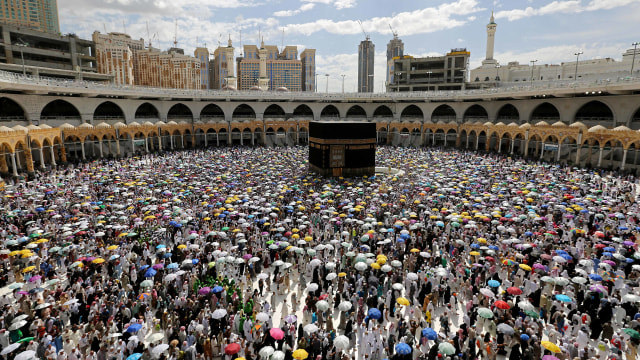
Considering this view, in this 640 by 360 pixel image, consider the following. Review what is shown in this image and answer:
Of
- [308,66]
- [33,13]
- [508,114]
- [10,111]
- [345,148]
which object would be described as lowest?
[345,148]

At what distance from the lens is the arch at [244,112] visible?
59.0 meters

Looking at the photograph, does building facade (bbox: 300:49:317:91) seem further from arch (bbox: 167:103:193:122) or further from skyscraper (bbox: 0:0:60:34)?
arch (bbox: 167:103:193:122)

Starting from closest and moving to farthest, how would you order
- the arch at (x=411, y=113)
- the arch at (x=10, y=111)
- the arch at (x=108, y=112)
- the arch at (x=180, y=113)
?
the arch at (x=10, y=111) < the arch at (x=108, y=112) < the arch at (x=180, y=113) < the arch at (x=411, y=113)

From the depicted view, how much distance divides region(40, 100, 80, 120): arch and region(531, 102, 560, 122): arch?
55.4 m

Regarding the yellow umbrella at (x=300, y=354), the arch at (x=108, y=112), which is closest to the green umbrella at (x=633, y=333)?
the yellow umbrella at (x=300, y=354)

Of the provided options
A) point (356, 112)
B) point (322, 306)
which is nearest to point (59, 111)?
point (356, 112)

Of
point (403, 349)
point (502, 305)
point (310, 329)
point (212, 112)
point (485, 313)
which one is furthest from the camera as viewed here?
point (212, 112)

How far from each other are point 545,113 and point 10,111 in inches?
2321

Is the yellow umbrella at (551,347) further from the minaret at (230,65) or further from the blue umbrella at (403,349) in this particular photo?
the minaret at (230,65)

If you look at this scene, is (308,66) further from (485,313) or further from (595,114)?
(485,313)

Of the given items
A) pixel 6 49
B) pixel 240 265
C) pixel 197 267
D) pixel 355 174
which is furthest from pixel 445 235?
pixel 6 49

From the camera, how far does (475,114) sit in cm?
5388

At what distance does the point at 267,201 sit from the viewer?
21.2 metres

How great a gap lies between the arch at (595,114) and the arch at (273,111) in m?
40.7
